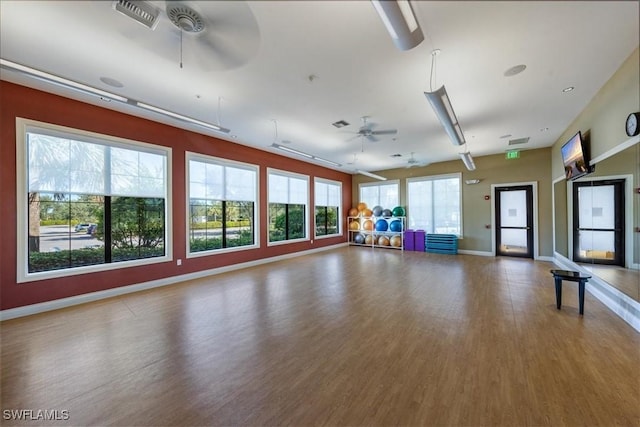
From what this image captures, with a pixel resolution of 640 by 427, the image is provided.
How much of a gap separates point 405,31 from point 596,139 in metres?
4.33

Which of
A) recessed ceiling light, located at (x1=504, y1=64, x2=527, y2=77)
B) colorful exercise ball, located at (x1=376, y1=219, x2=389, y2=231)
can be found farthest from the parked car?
colorful exercise ball, located at (x1=376, y1=219, x2=389, y2=231)

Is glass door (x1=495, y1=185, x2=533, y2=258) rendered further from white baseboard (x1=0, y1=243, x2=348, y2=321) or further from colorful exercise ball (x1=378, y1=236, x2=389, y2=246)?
white baseboard (x1=0, y1=243, x2=348, y2=321)

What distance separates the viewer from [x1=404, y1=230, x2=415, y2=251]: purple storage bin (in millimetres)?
9578

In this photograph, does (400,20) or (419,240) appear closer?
(400,20)

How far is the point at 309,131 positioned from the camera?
575 cm

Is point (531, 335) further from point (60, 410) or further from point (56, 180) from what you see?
point (56, 180)

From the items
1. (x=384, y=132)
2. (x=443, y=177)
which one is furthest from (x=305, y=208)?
(x=443, y=177)

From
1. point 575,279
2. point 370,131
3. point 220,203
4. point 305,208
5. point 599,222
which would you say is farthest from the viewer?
point 305,208

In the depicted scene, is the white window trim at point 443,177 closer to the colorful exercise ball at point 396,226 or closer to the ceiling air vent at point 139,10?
the colorful exercise ball at point 396,226

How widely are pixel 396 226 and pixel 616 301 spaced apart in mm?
6584

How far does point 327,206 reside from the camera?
10477mm

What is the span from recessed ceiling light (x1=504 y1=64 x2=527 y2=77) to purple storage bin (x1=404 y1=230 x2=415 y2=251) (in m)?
6.72

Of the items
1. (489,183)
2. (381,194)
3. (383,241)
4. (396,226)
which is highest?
(489,183)

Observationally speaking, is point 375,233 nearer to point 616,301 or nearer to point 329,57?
point 616,301
